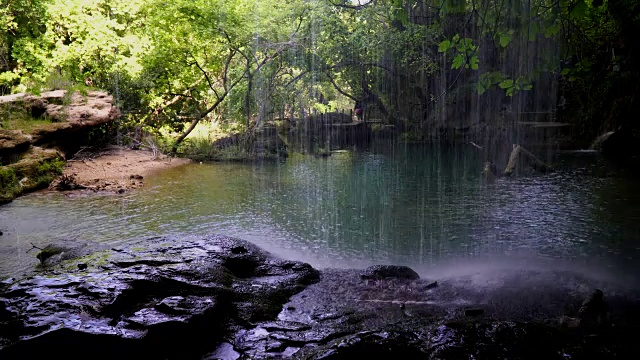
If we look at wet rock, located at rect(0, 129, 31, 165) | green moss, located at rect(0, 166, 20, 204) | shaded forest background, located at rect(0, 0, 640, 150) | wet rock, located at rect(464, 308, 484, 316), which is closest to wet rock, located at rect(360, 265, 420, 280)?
wet rock, located at rect(464, 308, 484, 316)

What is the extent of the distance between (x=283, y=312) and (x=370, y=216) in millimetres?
5029

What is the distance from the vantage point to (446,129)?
2530cm

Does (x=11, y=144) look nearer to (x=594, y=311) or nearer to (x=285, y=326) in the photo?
(x=285, y=326)

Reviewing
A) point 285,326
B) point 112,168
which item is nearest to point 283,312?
point 285,326

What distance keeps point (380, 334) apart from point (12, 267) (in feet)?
17.9

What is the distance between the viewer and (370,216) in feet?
31.4

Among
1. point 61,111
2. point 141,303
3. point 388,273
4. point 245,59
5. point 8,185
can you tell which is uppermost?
point 245,59

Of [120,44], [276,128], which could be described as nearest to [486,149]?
[276,128]

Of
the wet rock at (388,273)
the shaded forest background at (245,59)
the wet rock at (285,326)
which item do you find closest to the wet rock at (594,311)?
the wet rock at (388,273)

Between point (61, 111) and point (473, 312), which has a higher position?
point (61, 111)

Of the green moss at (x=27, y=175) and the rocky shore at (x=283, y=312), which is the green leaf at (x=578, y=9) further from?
the green moss at (x=27, y=175)

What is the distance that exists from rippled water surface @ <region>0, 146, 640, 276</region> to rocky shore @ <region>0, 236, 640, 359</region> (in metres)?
1.48

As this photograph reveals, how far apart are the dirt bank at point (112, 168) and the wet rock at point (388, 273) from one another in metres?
8.74

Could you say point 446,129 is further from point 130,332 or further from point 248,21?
point 130,332
